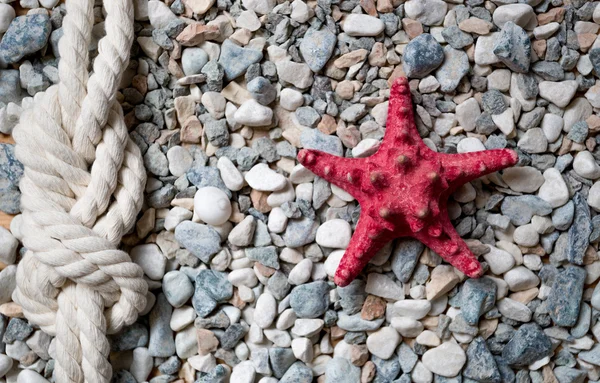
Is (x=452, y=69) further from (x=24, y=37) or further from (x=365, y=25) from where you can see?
(x=24, y=37)

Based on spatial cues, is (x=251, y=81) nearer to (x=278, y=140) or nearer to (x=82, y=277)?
(x=278, y=140)

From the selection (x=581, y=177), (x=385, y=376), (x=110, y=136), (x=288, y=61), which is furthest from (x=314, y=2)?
(x=385, y=376)

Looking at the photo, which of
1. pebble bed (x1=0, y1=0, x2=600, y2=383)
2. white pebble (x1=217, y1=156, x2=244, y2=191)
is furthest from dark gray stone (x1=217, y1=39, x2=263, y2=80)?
white pebble (x1=217, y1=156, x2=244, y2=191)

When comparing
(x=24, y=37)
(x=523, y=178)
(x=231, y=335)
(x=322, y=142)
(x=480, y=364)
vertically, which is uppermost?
(x=24, y=37)

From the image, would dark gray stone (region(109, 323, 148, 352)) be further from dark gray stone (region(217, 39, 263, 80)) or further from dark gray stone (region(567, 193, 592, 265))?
dark gray stone (region(567, 193, 592, 265))

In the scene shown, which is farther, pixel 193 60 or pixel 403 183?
pixel 193 60

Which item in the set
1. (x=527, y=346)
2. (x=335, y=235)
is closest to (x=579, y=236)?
(x=527, y=346)
